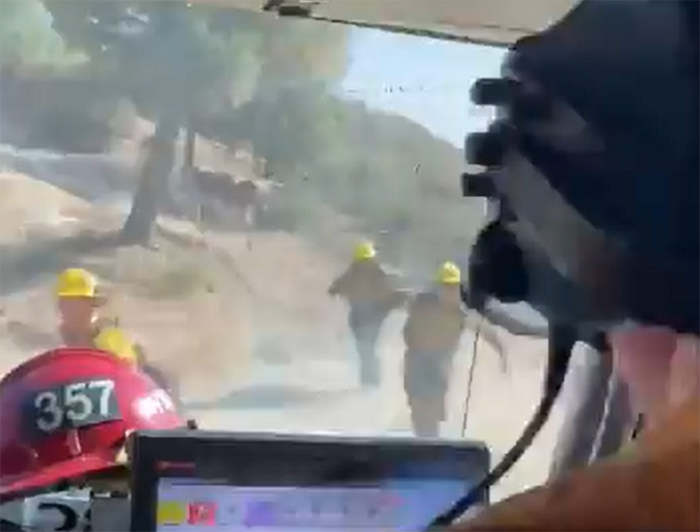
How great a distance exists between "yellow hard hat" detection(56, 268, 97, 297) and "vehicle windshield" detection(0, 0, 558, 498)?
11mm

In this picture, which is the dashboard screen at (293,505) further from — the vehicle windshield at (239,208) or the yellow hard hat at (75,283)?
the yellow hard hat at (75,283)

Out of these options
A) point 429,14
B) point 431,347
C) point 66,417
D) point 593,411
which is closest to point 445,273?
point 431,347

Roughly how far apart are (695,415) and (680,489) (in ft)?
0.09

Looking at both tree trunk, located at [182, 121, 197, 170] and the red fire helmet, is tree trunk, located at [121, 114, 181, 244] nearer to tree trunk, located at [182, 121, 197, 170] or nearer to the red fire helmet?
tree trunk, located at [182, 121, 197, 170]

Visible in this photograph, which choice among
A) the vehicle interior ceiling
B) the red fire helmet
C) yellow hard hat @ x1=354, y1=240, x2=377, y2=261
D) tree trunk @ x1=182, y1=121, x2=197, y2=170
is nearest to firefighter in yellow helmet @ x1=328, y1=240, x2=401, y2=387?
yellow hard hat @ x1=354, y1=240, x2=377, y2=261

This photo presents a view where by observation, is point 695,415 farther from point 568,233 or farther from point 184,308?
point 184,308

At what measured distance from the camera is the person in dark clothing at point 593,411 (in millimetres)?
497

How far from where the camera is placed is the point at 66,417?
1.14 meters

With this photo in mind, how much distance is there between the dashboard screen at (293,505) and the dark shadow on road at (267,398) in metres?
0.81

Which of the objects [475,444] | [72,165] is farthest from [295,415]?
[475,444]

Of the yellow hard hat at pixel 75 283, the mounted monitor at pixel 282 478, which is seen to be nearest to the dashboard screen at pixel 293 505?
the mounted monitor at pixel 282 478

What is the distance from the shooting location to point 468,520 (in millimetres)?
385

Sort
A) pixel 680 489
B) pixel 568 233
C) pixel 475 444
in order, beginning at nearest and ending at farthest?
pixel 680 489 → pixel 568 233 → pixel 475 444

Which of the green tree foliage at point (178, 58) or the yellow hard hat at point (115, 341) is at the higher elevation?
the green tree foliage at point (178, 58)
